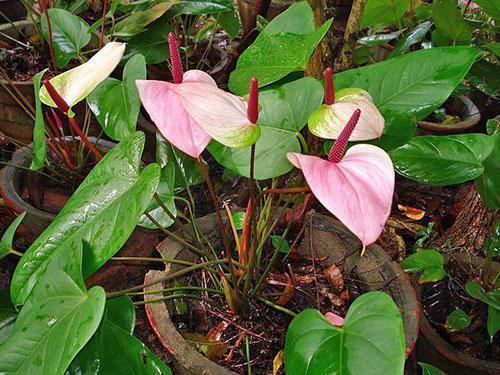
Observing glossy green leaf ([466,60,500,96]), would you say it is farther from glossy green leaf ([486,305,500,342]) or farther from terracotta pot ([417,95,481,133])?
glossy green leaf ([486,305,500,342])

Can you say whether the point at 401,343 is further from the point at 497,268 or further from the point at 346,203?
the point at 497,268

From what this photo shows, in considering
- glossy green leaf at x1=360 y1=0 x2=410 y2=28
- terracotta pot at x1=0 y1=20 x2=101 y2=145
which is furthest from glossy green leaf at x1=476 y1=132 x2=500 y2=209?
terracotta pot at x1=0 y1=20 x2=101 y2=145

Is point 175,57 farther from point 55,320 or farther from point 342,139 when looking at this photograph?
point 55,320

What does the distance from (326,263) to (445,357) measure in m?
0.27

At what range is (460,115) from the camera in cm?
157

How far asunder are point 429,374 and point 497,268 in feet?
1.18

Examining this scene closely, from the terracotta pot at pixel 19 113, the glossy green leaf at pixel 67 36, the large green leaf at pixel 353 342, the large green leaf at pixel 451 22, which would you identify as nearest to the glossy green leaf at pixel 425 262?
the large green leaf at pixel 353 342

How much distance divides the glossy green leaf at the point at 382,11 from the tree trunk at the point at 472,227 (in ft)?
1.41

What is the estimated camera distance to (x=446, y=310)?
40.1 inches

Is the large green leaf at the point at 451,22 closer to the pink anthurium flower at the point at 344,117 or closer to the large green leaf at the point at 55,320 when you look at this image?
the pink anthurium flower at the point at 344,117

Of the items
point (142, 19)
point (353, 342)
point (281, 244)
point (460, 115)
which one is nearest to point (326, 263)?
point (281, 244)

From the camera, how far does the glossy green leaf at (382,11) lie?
3.80 feet

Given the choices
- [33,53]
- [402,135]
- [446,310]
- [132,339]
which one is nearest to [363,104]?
[402,135]

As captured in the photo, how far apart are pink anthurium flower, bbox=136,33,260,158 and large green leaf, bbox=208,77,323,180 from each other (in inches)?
3.4
